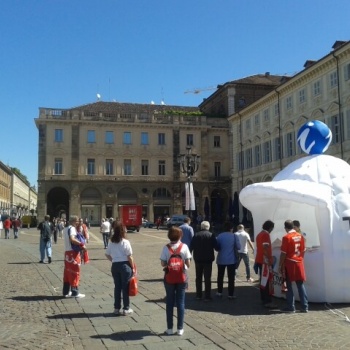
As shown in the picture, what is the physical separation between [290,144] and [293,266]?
105 ft

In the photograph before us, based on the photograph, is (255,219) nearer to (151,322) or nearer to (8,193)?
(151,322)

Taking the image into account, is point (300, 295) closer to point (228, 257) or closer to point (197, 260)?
point (228, 257)

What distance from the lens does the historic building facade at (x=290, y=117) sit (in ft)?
104

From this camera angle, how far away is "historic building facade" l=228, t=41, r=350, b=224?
1254 inches

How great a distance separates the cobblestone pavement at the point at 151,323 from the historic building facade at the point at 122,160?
1845 inches

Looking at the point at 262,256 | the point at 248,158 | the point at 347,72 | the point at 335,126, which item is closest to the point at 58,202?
the point at 248,158

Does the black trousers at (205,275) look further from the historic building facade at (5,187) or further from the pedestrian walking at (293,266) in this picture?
the historic building facade at (5,187)

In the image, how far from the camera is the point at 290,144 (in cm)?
3894

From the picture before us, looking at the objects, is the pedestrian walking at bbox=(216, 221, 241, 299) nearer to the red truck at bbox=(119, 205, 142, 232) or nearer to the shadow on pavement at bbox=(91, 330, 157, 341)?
the shadow on pavement at bbox=(91, 330, 157, 341)

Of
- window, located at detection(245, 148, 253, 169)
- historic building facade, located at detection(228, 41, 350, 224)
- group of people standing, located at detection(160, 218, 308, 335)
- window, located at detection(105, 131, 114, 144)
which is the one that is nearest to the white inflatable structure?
group of people standing, located at detection(160, 218, 308, 335)

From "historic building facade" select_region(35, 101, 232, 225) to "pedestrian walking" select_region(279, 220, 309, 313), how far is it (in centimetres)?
4786

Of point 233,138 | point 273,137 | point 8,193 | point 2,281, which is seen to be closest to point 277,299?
point 2,281

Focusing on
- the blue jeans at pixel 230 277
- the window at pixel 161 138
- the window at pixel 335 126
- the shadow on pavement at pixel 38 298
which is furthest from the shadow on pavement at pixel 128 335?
the window at pixel 161 138

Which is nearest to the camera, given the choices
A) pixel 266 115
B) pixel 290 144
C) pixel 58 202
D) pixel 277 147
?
pixel 290 144
